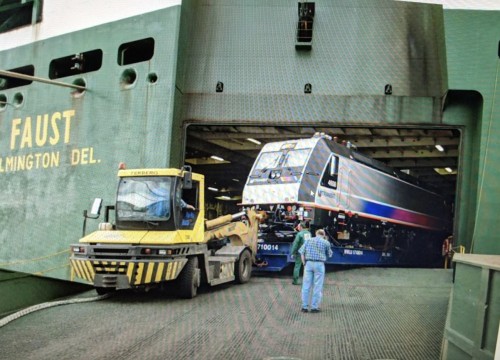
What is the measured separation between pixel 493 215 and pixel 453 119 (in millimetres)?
2671

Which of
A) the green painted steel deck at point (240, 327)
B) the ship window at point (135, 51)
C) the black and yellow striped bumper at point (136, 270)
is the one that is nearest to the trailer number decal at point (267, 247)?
the green painted steel deck at point (240, 327)

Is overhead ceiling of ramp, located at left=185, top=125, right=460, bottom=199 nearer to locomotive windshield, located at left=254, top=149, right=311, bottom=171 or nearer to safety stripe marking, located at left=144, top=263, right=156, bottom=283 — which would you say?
locomotive windshield, located at left=254, top=149, right=311, bottom=171

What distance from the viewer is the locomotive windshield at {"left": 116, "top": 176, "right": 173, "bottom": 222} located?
10.4 metres

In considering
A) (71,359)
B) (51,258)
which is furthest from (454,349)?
(51,258)

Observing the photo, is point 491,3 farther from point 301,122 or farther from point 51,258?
point 51,258

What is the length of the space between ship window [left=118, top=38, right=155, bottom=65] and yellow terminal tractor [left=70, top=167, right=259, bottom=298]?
5.64 meters

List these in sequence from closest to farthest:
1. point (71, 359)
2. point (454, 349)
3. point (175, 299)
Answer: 1. point (454, 349)
2. point (71, 359)
3. point (175, 299)

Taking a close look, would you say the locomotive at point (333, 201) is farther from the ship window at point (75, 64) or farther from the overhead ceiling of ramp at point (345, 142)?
Result: the ship window at point (75, 64)

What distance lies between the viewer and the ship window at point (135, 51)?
15.2 m

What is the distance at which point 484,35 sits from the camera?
12.4m

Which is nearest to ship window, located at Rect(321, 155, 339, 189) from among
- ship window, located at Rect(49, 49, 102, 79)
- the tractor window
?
the tractor window

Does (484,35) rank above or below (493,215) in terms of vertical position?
above

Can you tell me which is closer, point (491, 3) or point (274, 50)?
point (491, 3)

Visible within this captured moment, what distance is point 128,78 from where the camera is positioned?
48.8 ft
